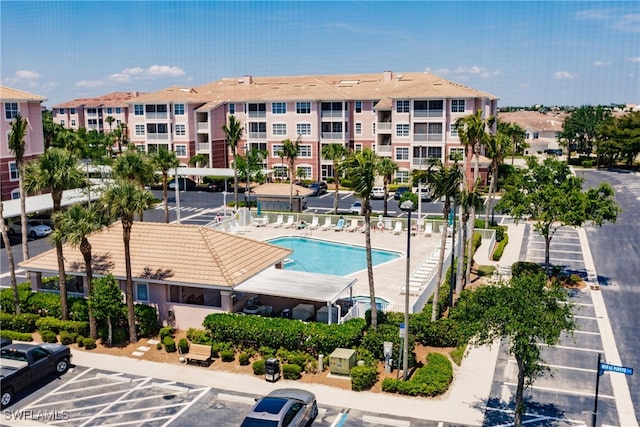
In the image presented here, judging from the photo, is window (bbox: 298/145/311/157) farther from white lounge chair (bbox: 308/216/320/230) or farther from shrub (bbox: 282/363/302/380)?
shrub (bbox: 282/363/302/380)

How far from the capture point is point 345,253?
42.4 m

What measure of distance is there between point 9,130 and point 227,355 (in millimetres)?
39317

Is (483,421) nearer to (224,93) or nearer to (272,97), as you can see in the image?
(272,97)

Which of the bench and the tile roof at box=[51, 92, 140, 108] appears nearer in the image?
the bench

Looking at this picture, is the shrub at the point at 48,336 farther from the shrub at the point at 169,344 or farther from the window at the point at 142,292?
the shrub at the point at 169,344

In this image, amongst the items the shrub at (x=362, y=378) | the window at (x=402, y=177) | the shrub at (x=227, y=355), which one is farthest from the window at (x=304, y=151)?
the shrub at (x=362, y=378)

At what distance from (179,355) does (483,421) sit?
476 inches

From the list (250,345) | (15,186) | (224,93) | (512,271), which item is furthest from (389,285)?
(224,93)

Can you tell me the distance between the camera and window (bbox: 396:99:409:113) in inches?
2624

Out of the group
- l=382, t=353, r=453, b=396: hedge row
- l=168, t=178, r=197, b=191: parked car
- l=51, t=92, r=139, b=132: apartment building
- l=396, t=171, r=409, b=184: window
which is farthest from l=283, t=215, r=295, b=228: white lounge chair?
l=51, t=92, r=139, b=132: apartment building

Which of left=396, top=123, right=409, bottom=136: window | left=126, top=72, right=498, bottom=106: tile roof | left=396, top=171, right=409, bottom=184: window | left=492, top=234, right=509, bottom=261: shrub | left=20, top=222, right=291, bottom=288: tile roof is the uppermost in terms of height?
→ left=126, top=72, right=498, bottom=106: tile roof

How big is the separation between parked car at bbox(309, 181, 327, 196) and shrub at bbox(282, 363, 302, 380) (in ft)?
143

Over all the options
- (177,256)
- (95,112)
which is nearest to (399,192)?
(177,256)

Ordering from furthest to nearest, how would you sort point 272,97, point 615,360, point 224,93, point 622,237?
point 224,93
point 272,97
point 622,237
point 615,360
